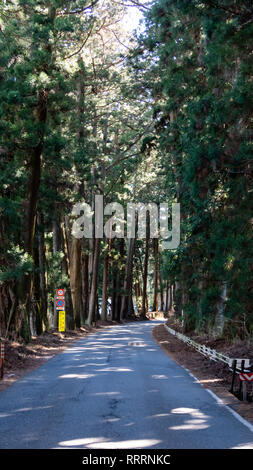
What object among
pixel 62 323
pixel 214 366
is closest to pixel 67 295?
pixel 62 323

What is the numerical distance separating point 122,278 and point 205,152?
48.6m

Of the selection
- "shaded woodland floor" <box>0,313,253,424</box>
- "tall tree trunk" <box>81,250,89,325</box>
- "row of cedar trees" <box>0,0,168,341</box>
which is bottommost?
"shaded woodland floor" <box>0,313,253,424</box>

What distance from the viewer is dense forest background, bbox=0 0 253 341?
1620 centimetres

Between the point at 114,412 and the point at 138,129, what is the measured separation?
98.5ft

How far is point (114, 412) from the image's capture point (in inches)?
423

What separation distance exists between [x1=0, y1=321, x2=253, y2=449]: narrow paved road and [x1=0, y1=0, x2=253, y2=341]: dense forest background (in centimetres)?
386

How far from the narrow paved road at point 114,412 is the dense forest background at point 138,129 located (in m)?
3.86

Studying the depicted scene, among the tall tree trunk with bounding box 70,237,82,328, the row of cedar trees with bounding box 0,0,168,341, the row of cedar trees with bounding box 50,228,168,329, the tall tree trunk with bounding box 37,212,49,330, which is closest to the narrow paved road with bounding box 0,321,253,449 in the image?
the row of cedar trees with bounding box 0,0,168,341

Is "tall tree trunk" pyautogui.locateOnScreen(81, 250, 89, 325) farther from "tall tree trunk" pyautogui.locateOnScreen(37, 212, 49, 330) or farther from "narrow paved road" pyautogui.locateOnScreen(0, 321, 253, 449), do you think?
"narrow paved road" pyautogui.locateOnScreen(0, 321, 253, 449)

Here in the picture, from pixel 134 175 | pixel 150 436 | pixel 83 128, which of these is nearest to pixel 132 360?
pixel 150 436

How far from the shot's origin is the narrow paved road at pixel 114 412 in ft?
27.3

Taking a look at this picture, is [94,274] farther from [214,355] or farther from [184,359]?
[214,355]

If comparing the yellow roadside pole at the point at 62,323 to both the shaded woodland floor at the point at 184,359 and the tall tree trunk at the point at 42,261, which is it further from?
the shaded woodland floor at the point at 184,359
